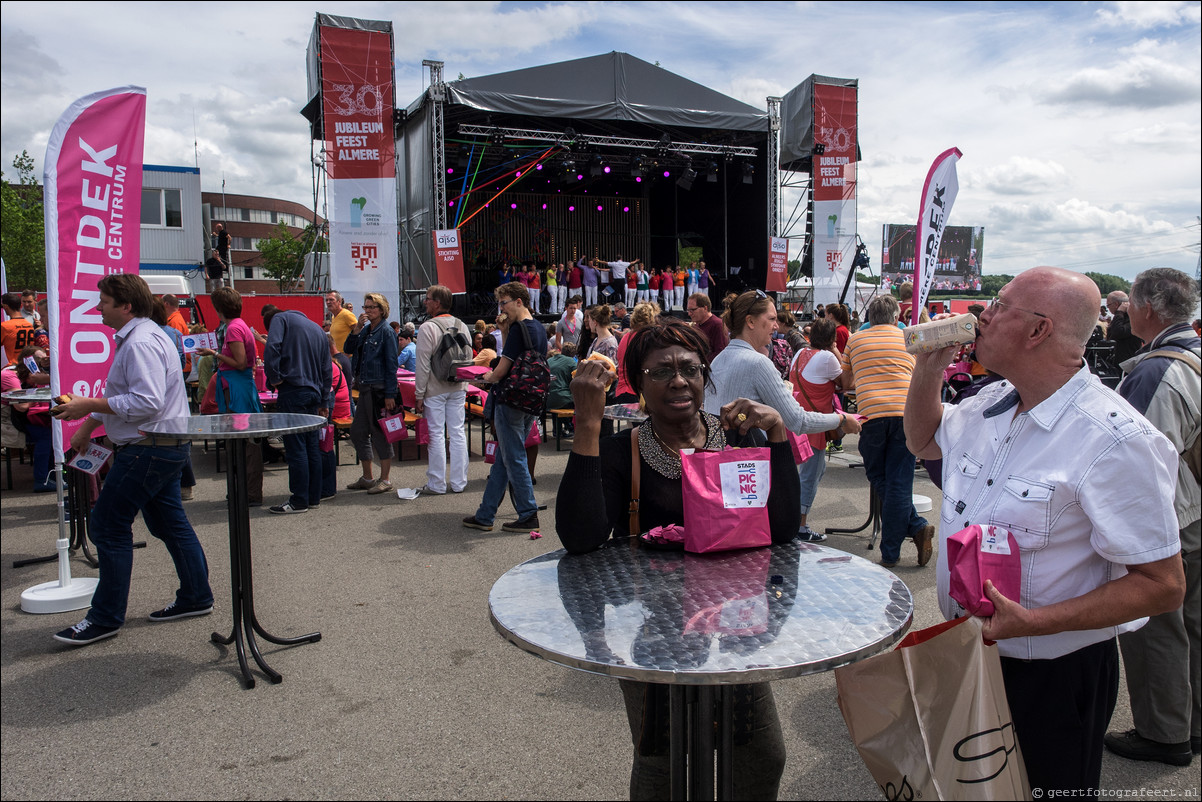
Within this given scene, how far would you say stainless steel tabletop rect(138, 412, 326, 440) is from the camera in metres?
3.38

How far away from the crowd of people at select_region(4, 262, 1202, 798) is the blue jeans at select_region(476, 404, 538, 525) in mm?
17

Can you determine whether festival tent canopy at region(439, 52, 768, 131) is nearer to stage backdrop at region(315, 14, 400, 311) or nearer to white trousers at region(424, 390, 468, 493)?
stage backdrop at region(315, 14, 400, 311)

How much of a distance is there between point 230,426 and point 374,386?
3.72 meters

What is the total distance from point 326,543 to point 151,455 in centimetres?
206

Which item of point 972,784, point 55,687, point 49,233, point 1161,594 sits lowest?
point 55,687

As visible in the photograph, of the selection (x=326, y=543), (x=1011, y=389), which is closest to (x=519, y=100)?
(x=326, y=543)

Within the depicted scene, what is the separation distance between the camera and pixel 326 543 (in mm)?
5727

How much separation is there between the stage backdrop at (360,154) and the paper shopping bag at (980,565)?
14.1 m

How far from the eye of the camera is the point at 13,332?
8.57 m

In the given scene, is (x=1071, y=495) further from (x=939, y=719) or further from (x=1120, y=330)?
(x=1120, y=330)

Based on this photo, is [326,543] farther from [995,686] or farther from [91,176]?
[995,686]

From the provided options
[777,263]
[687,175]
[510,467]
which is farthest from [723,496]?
[687,175]

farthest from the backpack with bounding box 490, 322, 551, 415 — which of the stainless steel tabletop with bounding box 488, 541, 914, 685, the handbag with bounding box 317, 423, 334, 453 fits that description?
the stainless steel tabletop with bounding box 488, 541, 914, 685

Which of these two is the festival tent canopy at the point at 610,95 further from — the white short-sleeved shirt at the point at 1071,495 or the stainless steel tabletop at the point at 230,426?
the white short-sleeved shirt at the point at 1071,495
